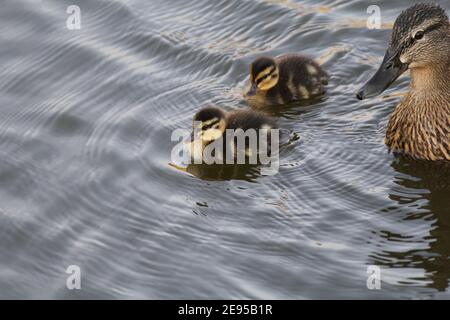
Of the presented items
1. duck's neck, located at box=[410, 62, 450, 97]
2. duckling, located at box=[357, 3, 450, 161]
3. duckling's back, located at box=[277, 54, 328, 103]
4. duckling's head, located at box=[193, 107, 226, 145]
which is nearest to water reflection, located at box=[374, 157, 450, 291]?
duckling, located at box=[357, 3, 450, 161]

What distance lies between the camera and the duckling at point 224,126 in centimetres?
542

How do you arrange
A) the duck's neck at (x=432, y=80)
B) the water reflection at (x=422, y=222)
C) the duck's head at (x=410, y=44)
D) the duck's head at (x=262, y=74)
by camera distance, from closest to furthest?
the water reflection at (x=422, y=222)
the duck's head at (x=410, y=44)
the duck's neck at (x=432, y=80)
the duck's head at (x=262, y=74)

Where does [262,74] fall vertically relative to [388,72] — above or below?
above

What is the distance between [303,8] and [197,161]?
172cm

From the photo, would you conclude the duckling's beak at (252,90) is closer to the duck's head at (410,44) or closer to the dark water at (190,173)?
the dark water at (190,173)

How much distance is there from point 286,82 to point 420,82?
0.87 metres

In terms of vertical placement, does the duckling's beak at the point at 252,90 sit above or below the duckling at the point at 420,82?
above

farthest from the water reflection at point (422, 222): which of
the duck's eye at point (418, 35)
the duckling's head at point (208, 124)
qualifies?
the duckling's head at point (208, 124)

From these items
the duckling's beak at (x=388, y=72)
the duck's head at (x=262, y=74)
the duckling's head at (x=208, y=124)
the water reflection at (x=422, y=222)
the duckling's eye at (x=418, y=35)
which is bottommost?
the water reflection at (x=422, y=222)

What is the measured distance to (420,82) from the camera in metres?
5.47

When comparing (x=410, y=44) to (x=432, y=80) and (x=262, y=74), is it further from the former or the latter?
(x=262, y=74)

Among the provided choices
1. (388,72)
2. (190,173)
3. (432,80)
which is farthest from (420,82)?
(190,173)

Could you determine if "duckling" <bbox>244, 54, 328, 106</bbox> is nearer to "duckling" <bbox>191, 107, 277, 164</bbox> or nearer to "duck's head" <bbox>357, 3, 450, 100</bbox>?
"duckling" <bbox>191, 107, 277, 164</bbox>
